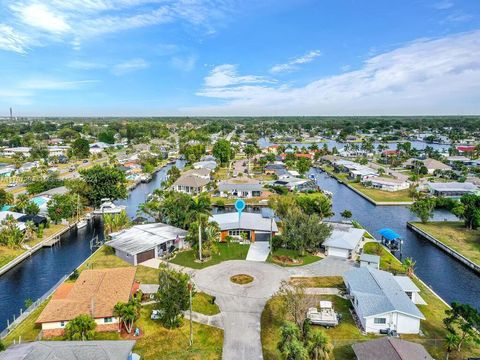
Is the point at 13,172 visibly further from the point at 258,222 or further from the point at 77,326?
the point at 77,326

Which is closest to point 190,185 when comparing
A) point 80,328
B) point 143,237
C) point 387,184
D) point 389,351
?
point 143,237

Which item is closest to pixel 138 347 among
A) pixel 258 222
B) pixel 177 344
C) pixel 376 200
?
pixel 177 344

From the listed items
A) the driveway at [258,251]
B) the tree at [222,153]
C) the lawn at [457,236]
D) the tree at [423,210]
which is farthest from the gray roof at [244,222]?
the tree at [222,153]

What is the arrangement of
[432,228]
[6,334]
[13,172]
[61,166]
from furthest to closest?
[61,166] → [13,172] → [432,228] → [6,334]

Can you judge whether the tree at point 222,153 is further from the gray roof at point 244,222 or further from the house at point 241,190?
the gray roof at point 244,222

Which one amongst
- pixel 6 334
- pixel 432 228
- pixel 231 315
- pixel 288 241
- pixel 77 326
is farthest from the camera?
pixel 432 228

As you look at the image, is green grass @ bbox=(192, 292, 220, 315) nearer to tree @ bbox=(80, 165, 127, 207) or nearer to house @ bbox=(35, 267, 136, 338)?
house @ bbox=(35, 267, 136, 338)

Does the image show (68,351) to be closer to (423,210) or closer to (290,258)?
(290,258)
